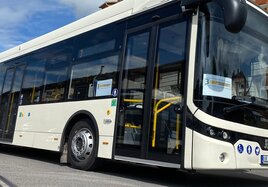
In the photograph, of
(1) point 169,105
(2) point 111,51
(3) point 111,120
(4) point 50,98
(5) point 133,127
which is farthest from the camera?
(4) point 50,98

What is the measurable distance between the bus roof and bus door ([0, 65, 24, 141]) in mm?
602

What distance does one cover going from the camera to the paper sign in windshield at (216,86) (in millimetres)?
5582

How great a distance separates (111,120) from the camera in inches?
278

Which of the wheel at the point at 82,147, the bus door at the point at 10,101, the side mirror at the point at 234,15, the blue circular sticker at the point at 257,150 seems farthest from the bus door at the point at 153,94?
the bus door at the point at 10,101

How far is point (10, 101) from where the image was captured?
36.9ft

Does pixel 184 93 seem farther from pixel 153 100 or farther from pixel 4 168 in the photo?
pixel 4 168

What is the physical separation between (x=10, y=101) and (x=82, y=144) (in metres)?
Answer: 4.51

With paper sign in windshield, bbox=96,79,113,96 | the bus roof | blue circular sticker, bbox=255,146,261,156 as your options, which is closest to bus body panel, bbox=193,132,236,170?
blue circular sticker, bbox=255,146,261,156

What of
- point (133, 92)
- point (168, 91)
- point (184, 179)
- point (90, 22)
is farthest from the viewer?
Answer: point (90, 22)

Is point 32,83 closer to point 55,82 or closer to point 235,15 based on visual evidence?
point 55,82

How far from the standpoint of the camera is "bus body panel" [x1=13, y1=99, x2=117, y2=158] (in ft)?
23.3

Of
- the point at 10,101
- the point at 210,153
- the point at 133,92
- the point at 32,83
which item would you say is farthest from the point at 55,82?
the point at 210,153

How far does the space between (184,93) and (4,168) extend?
3.97 metres

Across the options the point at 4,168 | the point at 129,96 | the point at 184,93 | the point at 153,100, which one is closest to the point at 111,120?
the point at 129,96
